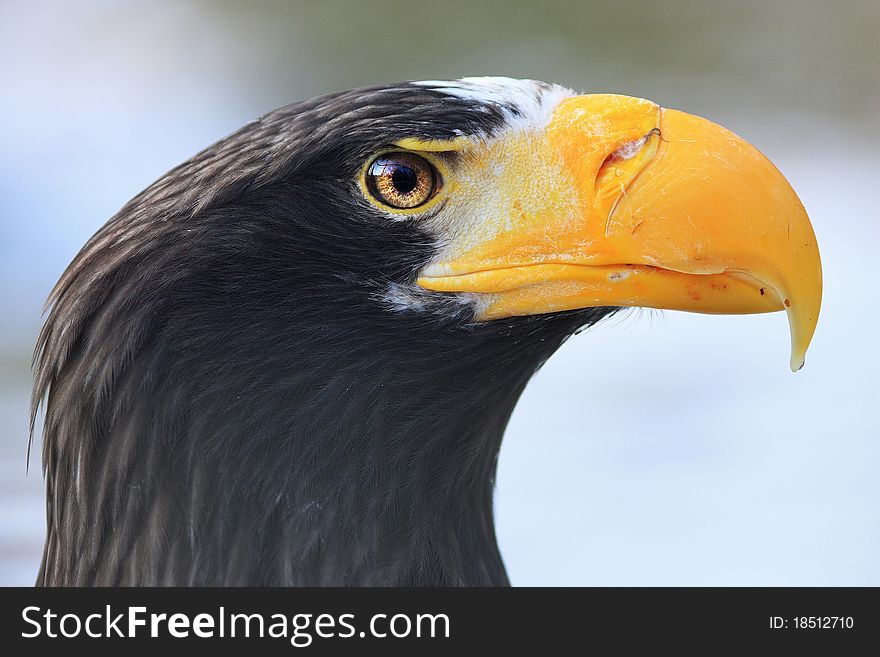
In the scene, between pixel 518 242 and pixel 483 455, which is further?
pixel 483 455

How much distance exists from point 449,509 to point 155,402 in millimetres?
493

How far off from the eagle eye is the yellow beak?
0.32 feet

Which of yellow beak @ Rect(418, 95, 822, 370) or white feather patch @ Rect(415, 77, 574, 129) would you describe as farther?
white feather patch @ Rect(415, 77, 574, 129)

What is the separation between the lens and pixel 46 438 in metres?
1.70

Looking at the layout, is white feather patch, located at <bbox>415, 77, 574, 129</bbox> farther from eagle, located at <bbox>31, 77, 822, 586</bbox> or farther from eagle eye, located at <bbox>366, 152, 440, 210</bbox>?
eagle eye, located at <bbox>366, 152, 440, 210</bbox>

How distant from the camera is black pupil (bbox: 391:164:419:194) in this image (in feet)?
5.08

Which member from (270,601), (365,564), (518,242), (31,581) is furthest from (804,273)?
(31,581)

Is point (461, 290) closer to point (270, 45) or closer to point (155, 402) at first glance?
point (155, 402)

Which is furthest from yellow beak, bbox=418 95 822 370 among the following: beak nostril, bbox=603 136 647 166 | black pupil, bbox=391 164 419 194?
black pupil, bbox=391 164 419 194

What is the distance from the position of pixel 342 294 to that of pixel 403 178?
190 mm

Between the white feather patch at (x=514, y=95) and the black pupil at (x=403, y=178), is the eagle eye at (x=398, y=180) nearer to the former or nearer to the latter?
the black pupil at (x=403, y=178)

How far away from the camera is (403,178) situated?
1.55m

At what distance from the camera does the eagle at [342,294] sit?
1515 mm

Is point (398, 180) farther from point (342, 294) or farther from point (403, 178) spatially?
point (342, 294)
